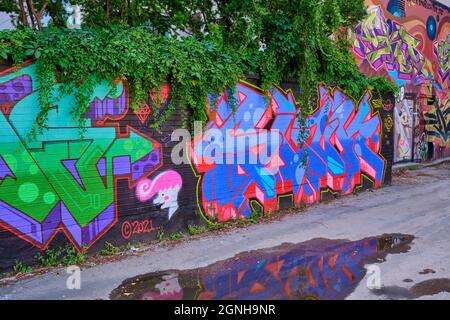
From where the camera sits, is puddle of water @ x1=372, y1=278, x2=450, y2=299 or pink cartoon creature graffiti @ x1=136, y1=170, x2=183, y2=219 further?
pink cartoon creature graffiti @ x1=136, y1=170, x2=183, y2=219

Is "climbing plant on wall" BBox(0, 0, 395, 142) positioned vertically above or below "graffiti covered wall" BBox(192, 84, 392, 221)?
above

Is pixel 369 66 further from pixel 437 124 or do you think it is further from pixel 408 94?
pixel 437 124

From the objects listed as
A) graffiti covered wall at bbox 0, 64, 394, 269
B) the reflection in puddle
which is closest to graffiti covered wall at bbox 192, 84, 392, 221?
graffiti covered wall at bbox 0, 64, 394, 269

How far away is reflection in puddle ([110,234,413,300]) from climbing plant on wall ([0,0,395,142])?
2465 millimetres

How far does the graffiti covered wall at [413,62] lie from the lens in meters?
15.3

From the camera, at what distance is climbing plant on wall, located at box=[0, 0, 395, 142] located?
19.2 ft

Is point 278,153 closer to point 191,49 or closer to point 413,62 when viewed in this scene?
point 191,49

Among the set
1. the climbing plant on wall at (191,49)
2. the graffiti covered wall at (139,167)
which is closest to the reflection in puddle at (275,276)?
the graffiti covered wall at (139,167)

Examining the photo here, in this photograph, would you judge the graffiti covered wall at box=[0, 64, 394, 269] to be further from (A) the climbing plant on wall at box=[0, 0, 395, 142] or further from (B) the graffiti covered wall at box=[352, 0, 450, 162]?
(B) the graffiti covered wall at box=[352, 0, 450, 162]

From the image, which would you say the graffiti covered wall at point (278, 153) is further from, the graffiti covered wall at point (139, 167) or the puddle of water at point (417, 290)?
the puddle of water at point (417, 290)

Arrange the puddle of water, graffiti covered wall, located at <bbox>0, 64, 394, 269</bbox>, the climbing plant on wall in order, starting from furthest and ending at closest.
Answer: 1. the climbing plant on wall
2. graffiti covered wall, located at <bbox>0, 64, 394, 269</bbox>
3. the puddle of water

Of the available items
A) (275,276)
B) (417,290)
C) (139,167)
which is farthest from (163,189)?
(417,290)

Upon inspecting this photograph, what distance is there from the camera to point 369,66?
15.2 meters
